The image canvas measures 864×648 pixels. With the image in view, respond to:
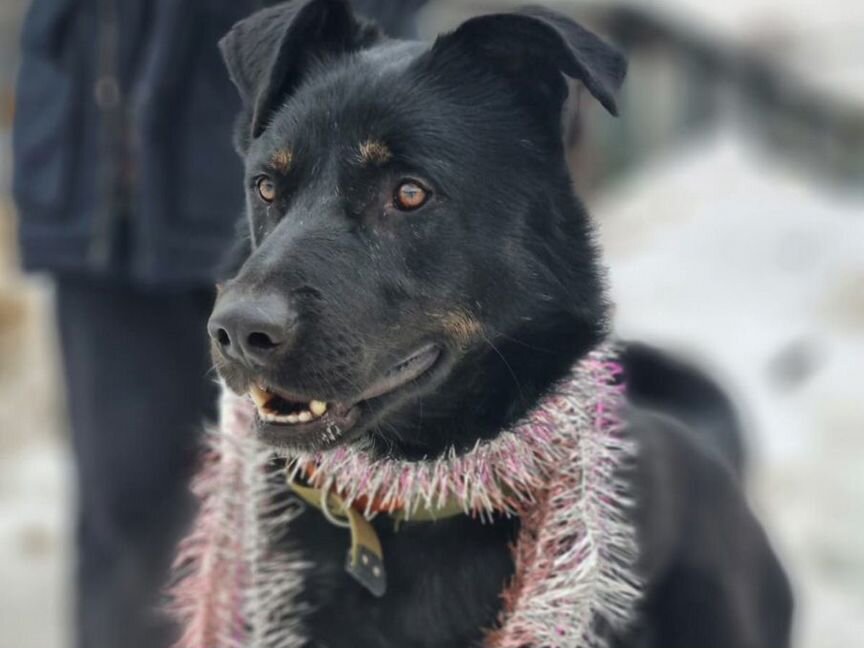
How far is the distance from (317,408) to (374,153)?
0.39 m

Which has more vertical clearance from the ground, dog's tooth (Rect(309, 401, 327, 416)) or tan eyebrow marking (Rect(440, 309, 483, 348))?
tan eyebrow marking (Rect(440, 309, 483, 348))

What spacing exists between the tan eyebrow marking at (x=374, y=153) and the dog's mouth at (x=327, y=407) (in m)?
0.29

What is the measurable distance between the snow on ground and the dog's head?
908 millimetres

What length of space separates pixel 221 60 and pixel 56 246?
49 centimetres

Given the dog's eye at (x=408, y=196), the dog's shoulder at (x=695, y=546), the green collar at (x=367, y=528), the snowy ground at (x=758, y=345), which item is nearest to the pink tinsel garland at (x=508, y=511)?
the green collar at (x=367, y=528)

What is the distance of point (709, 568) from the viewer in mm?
2252

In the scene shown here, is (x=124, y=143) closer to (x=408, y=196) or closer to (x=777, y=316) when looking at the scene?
(x=408, y=196)

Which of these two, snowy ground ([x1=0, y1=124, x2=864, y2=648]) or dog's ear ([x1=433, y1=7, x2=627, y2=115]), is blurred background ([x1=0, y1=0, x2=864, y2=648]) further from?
dog's ear ([x1=433, y1=7, x2=627, y2=115])

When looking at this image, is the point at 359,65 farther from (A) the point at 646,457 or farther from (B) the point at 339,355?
(A) the point at 646,457

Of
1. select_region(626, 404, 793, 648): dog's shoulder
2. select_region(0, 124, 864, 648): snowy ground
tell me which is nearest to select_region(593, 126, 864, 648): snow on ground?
select_region(0, 124, 864, 648): snowy ground

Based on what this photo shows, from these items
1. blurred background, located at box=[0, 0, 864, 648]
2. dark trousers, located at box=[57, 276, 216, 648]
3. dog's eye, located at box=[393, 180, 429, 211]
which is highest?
dog's eye, located at box=[393, 180, 429, 211]

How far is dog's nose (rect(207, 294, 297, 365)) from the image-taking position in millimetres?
1632

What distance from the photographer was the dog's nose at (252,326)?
5.35 ft

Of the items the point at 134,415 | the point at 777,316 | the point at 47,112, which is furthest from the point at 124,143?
the point at 777,316
